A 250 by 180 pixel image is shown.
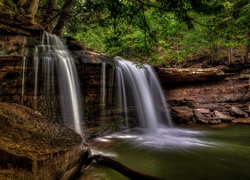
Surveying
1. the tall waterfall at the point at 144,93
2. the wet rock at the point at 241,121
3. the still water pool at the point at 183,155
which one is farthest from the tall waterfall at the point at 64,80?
the wet rock at the point at 241,121

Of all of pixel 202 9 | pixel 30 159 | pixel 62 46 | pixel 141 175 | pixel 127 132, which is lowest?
pixel 127 132

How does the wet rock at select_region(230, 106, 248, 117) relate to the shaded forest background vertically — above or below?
below

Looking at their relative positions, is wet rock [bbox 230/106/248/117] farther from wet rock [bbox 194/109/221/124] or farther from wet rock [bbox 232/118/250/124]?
wet rock [bbox 194/109/221/124]

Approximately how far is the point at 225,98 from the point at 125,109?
6.09 m

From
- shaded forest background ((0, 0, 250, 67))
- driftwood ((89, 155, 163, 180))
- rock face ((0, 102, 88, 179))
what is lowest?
driftwood ((89, 155, 163, 180))

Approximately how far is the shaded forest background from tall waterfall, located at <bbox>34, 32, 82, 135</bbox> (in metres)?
1.60

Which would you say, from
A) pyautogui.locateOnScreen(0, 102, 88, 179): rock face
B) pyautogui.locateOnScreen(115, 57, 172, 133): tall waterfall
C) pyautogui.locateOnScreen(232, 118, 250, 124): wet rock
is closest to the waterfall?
pyautogui.locateOnScreen(115, 57, 172, 133): tall waterfall

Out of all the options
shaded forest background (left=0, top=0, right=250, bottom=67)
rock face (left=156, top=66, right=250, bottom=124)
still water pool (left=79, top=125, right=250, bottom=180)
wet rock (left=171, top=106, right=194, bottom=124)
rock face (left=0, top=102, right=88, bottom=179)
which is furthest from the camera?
rock face (left=156, top=66, right=250, bottom=124)

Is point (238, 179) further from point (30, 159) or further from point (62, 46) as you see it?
point (62, 46)

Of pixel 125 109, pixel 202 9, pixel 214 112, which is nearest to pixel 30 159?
pixel 202 9

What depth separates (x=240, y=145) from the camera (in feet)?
19.1

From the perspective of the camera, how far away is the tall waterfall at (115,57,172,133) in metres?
9.01

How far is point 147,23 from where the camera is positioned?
376 centimetres

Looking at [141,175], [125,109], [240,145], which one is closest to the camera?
[141,175]
